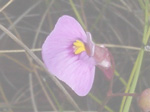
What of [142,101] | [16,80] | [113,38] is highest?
[113,38]

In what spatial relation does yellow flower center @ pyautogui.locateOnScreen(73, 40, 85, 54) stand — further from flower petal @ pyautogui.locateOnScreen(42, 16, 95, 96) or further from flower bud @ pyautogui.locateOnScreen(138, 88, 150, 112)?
flower bud @ pyautogui.locateOnScreen(138, 88, 150, 112)

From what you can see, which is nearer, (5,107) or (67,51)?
(67,51)

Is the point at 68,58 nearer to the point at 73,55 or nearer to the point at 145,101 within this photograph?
the point at 73,55

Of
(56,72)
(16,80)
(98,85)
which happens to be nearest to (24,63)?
(16,80)

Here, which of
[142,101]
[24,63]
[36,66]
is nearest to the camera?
[142,101]

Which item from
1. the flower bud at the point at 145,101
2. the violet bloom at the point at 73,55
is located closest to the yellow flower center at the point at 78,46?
the violet bloom at the point at 73,55

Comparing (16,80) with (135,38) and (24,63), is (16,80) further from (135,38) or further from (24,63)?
(135,38)

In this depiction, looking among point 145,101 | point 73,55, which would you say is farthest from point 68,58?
point 145,101

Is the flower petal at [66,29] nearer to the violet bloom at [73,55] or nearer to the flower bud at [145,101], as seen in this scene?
the violet bloom at [73,55]
